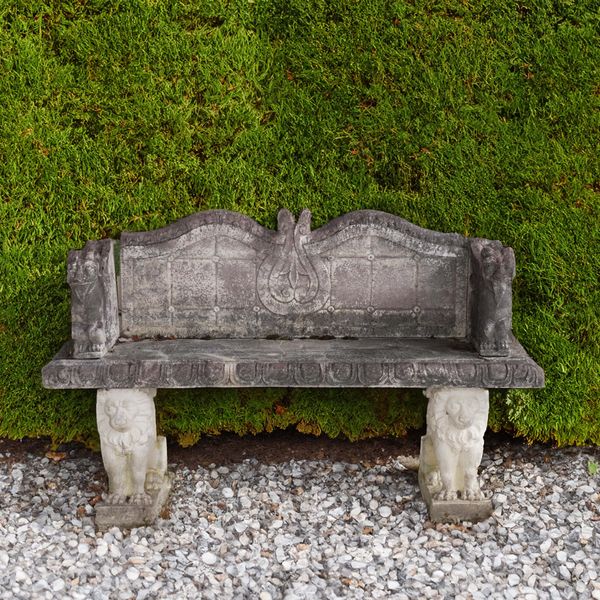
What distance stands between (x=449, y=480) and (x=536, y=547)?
52 centimetres

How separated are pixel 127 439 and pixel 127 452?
76 millimetres

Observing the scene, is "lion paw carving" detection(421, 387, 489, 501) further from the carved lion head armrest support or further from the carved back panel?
the carved back panel

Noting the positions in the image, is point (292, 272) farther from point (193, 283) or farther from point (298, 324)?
point (193, 283)

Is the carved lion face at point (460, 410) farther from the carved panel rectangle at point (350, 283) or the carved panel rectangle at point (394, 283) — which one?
the carved panel rectangle at point (350, 283)

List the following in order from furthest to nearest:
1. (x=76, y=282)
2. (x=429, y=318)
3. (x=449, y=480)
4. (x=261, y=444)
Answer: (x=261, y=444)
(x=429, y=318)
(x=449, y=480)
(x=76, y=282)

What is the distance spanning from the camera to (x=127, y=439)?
3826 mm

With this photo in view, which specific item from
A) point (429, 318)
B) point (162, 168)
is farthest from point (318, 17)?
point (429, 318)

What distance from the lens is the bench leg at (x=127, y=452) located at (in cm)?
377

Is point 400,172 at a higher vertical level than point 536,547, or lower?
higher

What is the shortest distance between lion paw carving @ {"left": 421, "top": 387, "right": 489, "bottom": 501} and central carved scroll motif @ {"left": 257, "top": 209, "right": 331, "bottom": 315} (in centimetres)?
83

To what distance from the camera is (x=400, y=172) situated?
172 inches

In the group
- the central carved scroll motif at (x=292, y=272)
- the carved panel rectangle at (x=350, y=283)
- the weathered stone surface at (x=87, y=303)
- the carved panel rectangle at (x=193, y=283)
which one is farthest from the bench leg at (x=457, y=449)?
the weathered stone surface at (x=87, y=303)

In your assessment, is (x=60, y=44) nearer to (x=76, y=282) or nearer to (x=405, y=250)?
(x=76, y=282)

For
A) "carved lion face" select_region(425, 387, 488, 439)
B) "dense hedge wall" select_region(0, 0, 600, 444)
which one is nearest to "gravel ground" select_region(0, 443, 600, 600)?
"carved lion face" select_region(425, 387, 488, 439)
